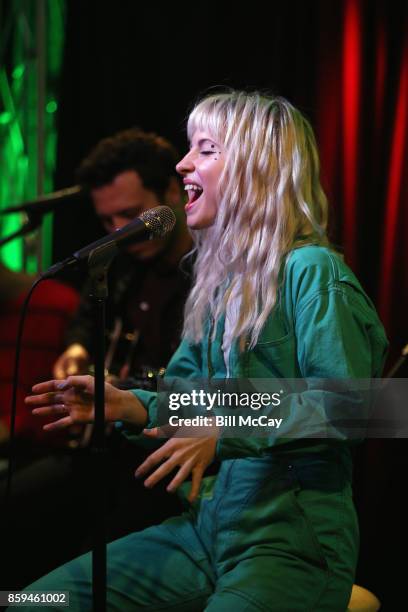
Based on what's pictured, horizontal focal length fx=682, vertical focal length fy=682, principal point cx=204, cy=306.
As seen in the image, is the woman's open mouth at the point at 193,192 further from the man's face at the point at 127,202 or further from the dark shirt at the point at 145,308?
the man's face at the point at 127,202

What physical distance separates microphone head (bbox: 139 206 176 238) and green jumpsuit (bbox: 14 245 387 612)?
275 millimetres

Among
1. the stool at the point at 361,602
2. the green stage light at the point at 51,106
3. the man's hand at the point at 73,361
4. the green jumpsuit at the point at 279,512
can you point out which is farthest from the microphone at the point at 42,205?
the stool at the point at 361,602

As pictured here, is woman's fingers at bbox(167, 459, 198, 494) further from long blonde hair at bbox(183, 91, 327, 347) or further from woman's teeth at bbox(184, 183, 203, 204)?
woman's teeth at bbox(184, 183, 203, 204)

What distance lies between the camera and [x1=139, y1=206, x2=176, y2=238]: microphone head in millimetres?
1208

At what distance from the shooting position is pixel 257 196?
145cm

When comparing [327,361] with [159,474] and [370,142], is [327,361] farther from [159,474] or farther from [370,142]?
[370,142]

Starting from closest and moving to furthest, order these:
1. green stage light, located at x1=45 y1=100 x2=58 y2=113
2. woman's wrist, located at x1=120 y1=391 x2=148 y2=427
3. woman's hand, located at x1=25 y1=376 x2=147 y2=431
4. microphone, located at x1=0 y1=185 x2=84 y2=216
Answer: woman's hand, located at x1=25 y1=376 x2=147 y2=431 < woman's wrist, located at x1=120 y1=391 x2=148 y2=427 < microphone, located at x1=0 y1=185 x2=84 y2=216 < green stage light, located at x1=45 y1=100 x2=58 y2=113

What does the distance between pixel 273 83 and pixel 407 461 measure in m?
1.46

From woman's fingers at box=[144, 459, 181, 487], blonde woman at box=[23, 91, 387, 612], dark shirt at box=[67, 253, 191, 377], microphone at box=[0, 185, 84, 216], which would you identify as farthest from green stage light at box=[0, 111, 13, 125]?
woman's fingers at box=[144, 459, 181, 487]

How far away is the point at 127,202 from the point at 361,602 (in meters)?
1.66

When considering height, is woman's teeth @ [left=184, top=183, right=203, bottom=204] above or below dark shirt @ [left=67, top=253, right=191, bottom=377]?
above

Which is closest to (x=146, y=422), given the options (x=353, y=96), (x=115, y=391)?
(x=115, y=391)

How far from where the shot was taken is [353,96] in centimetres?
240

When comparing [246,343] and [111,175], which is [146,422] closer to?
[246,343]
